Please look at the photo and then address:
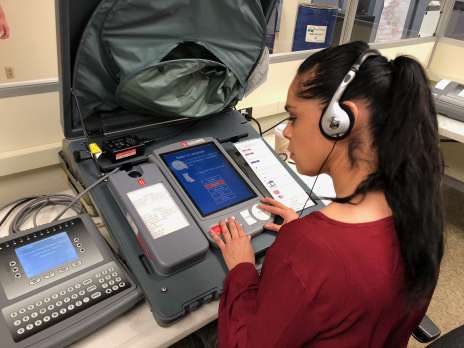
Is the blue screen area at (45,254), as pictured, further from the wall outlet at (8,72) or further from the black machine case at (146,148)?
the wall outlet at (8,72)

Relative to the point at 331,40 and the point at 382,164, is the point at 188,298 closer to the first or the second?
the point at 382,164

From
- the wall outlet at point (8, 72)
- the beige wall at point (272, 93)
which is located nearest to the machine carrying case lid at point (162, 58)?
the beige wall at point (272, 93)

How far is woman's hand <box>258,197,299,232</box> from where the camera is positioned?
0.87 meters

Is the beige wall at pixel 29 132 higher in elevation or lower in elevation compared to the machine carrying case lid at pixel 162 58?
lower

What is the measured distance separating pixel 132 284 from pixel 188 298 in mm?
117

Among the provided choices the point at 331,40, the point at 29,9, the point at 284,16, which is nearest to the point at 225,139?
the point at 331,40

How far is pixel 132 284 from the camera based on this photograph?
72 centimetres

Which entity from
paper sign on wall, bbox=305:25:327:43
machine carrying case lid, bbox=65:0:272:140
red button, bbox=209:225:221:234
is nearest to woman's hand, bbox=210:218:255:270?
red button, bbox=209:225:221:234

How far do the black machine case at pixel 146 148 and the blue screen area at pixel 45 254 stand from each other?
0.09 metres

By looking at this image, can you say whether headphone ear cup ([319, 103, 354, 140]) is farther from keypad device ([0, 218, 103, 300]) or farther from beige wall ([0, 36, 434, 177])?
beige wall ([0, 36, 434, 177])

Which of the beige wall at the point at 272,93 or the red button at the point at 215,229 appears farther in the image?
the beige wall at the point at 272,93

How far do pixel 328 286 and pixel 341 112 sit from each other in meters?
0.28

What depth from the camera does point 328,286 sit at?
557 mm

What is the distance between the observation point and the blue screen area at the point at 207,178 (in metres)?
0.86
